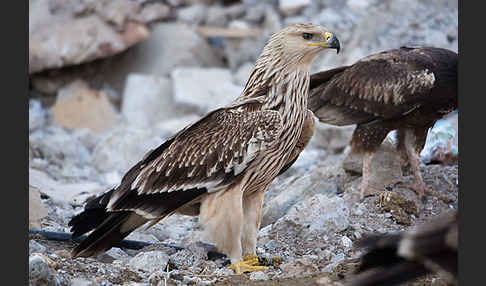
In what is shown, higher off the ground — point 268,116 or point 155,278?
point 268,116

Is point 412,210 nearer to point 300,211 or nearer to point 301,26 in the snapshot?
point 300,211

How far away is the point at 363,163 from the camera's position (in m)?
7.02

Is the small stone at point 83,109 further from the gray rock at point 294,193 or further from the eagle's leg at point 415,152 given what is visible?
the eagle's leg at point 415,152

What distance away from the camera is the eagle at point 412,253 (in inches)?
117

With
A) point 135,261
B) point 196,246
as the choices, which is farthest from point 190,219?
point 135,261

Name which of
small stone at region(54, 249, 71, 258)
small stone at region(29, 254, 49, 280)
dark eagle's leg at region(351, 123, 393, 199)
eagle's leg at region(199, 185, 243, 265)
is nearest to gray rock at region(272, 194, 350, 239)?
eagle's leg at region(199, 185, 243, 265)

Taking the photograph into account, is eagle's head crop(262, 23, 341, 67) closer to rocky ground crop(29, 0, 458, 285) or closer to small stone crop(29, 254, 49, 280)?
rocky ground crop(29, 0, 458, 285)

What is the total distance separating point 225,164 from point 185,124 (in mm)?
5865

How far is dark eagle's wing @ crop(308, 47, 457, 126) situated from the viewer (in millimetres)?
6652

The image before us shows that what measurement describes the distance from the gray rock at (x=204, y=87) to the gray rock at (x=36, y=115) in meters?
2.14

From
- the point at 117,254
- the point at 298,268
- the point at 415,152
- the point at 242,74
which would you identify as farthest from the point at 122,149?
the point at 298,268

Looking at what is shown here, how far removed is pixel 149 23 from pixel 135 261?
338 inches

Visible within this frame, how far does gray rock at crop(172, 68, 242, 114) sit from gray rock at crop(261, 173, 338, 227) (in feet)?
12.0

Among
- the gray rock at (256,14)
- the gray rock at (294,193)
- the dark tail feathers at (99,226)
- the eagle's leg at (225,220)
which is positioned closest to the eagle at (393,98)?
the gray rock at (294,193)
